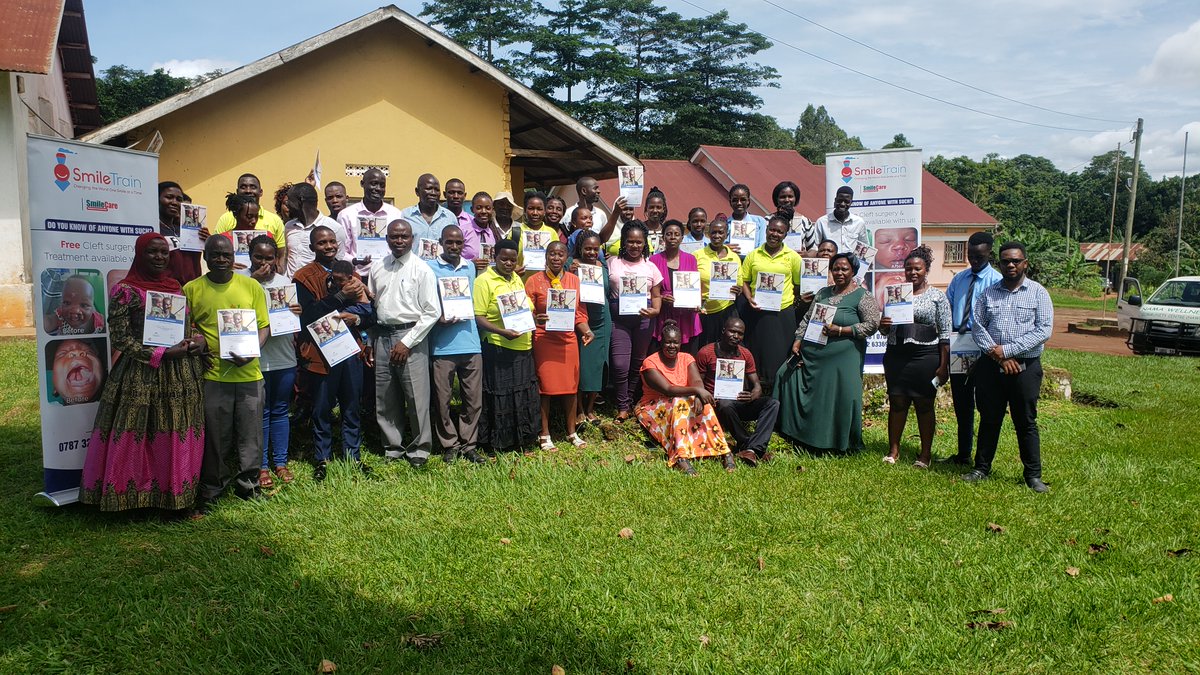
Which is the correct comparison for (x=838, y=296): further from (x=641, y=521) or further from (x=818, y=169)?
(x=818, y=169)

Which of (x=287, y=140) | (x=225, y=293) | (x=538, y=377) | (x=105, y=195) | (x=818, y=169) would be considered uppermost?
(x=818, y=169)

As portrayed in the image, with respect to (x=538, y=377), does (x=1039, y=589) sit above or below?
below

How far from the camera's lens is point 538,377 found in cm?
777

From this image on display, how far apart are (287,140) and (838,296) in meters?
8.64

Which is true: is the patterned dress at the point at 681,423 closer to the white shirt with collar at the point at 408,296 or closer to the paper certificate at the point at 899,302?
the paper certificate at the point at 899,302

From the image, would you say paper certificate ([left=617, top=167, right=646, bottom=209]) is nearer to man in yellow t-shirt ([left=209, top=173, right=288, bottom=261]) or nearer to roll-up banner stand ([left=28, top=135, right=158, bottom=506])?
man in yellow t-shirt ([left=209, top=173, right=288, bottom=261])

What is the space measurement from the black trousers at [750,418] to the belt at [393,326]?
312cm

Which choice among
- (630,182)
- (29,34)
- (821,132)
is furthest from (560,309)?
(821,132)

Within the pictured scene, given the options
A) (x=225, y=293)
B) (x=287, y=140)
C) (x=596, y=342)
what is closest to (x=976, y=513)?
(x=596, y=342)

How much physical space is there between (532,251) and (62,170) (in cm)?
403

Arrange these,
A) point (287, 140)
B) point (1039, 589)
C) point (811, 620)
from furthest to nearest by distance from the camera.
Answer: point (287, 140)
point (1039, 589)
point (811, 620)

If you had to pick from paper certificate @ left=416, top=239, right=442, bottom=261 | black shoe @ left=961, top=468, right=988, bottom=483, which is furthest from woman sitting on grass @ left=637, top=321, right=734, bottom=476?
paper certificate @ left=416, top=239, right=442, bottom=261

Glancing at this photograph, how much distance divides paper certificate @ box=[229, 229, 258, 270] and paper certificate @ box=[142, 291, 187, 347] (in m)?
0.93

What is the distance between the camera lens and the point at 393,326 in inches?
273
